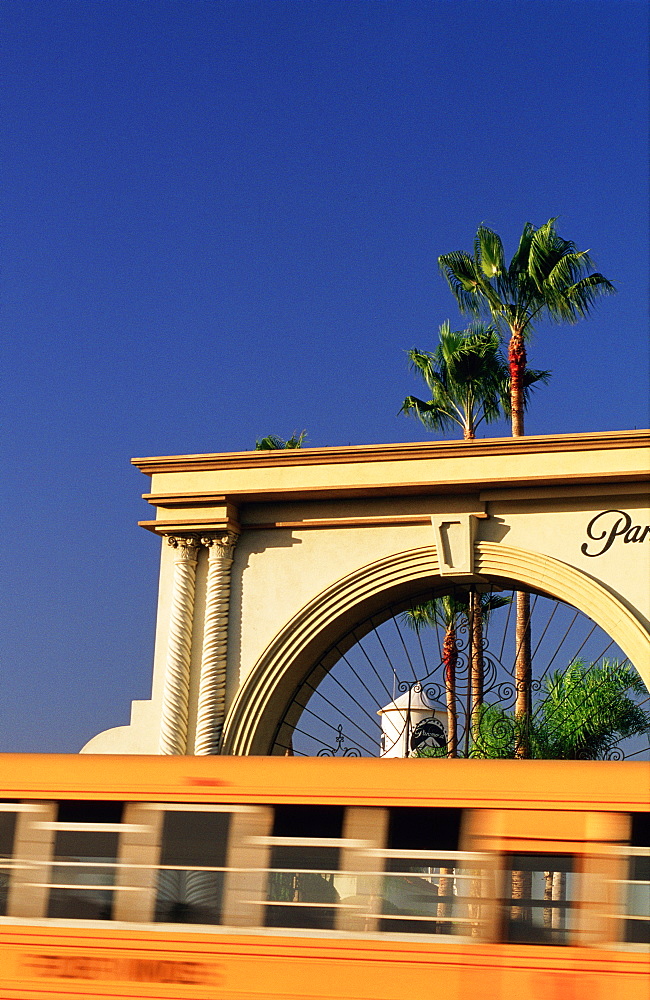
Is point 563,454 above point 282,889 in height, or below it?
above

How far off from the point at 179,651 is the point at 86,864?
26.3 feet

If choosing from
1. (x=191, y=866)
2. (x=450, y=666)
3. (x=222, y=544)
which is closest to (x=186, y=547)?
(x=222, y=544)

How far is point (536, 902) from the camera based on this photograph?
818 centimetres

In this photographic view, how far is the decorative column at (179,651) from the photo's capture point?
16.7m

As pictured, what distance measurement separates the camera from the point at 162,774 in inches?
359

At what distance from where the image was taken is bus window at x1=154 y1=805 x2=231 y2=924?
8727mm

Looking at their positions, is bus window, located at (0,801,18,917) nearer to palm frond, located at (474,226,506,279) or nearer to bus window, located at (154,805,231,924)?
bus window, located at (154,805,231,924)

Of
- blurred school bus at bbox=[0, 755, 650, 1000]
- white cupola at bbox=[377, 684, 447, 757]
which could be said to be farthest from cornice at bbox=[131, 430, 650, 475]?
blurred school bus at bbox=[0, 755, 650, 1000]

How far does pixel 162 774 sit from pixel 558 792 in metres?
2.91

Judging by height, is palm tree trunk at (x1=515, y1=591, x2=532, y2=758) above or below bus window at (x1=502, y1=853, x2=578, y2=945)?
above

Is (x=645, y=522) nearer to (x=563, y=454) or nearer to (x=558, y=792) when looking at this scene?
(x=563, y=454)

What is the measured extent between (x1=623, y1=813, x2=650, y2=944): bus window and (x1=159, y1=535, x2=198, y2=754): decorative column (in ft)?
30.9

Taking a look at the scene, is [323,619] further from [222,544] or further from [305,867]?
[305,867]

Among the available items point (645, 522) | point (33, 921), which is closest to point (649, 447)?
point (645, 522)
